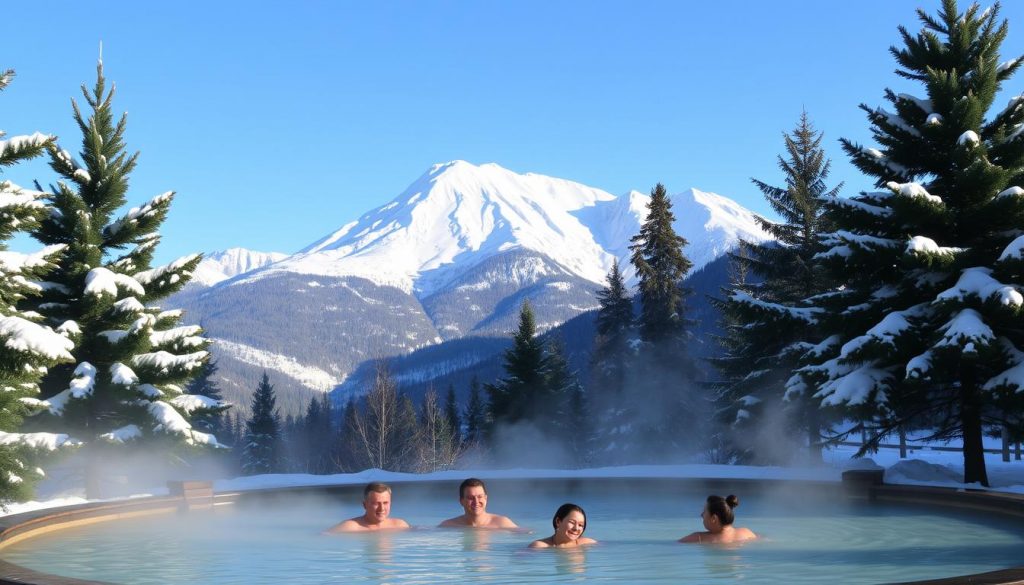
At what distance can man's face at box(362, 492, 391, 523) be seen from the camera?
41.9 feet

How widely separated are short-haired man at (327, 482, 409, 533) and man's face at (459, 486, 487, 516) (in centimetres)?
107

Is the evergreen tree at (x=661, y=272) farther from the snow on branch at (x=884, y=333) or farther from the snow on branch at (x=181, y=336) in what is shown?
the snow on branch at (x=884, y=333)

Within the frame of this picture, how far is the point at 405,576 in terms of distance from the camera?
1017 centimetres

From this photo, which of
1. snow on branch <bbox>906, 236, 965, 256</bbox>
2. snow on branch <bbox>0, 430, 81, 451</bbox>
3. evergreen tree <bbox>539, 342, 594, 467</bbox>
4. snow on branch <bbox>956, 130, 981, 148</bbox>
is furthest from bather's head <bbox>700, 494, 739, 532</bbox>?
evergreen tree <bbox>539, 342, 594, 467</bbox>

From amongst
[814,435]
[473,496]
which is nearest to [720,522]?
[473,496]

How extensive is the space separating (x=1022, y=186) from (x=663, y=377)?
25940 mm

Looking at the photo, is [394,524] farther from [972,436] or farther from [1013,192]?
[1013,192]

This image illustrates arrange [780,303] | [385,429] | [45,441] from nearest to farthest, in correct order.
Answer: [45,441]
[780,303]
[385,429]

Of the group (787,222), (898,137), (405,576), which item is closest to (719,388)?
(787,222)

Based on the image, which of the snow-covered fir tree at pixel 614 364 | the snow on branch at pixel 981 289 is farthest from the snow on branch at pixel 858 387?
the snow-covered fir tree at pixel 614 364

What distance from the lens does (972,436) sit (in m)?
16.2

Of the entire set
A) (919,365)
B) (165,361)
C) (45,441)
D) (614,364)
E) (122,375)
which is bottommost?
(45,441)

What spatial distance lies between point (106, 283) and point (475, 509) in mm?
10709

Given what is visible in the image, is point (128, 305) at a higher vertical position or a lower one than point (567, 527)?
higher
